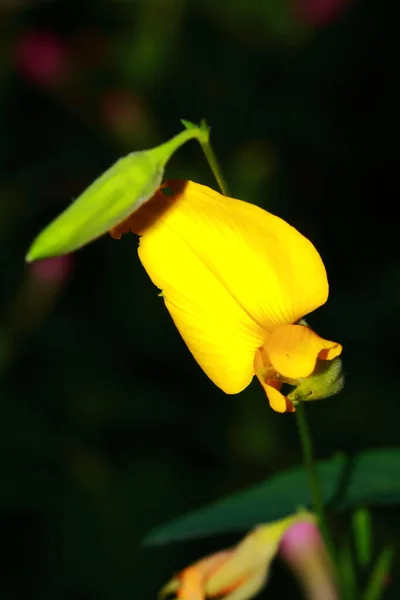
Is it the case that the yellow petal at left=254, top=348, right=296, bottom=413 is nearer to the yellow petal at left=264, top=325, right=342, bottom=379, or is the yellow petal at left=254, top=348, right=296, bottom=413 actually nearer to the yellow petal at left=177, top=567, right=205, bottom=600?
the yellow petal at left=264, top=325, right=342, bottom=379

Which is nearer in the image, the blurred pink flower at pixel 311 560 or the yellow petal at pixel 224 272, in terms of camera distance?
the yellow petal at pixel 224 272

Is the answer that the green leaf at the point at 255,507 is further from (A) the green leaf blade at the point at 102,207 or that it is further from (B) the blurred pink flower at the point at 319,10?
(B) the blurred pink flower at the point at 319,10

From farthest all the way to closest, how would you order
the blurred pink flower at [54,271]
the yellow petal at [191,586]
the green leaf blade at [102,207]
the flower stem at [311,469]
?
1. the blurred pink flower at [54,271]
2. the yellow petal at [191,586]
3. the flower stem at [311,469]
4. the green leaf blade at [102,207]

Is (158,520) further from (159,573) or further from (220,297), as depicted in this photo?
(220,297)

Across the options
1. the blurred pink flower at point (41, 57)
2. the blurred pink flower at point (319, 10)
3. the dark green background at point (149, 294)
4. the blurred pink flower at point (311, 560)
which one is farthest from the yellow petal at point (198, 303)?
the blurred pink flower at point (319, 10)

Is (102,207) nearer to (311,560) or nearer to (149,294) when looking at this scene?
(311,560)

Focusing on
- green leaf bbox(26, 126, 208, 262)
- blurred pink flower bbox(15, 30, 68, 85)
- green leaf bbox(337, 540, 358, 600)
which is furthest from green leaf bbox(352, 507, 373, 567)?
blurred pink flower bbox(15, 30, 68, 85)
